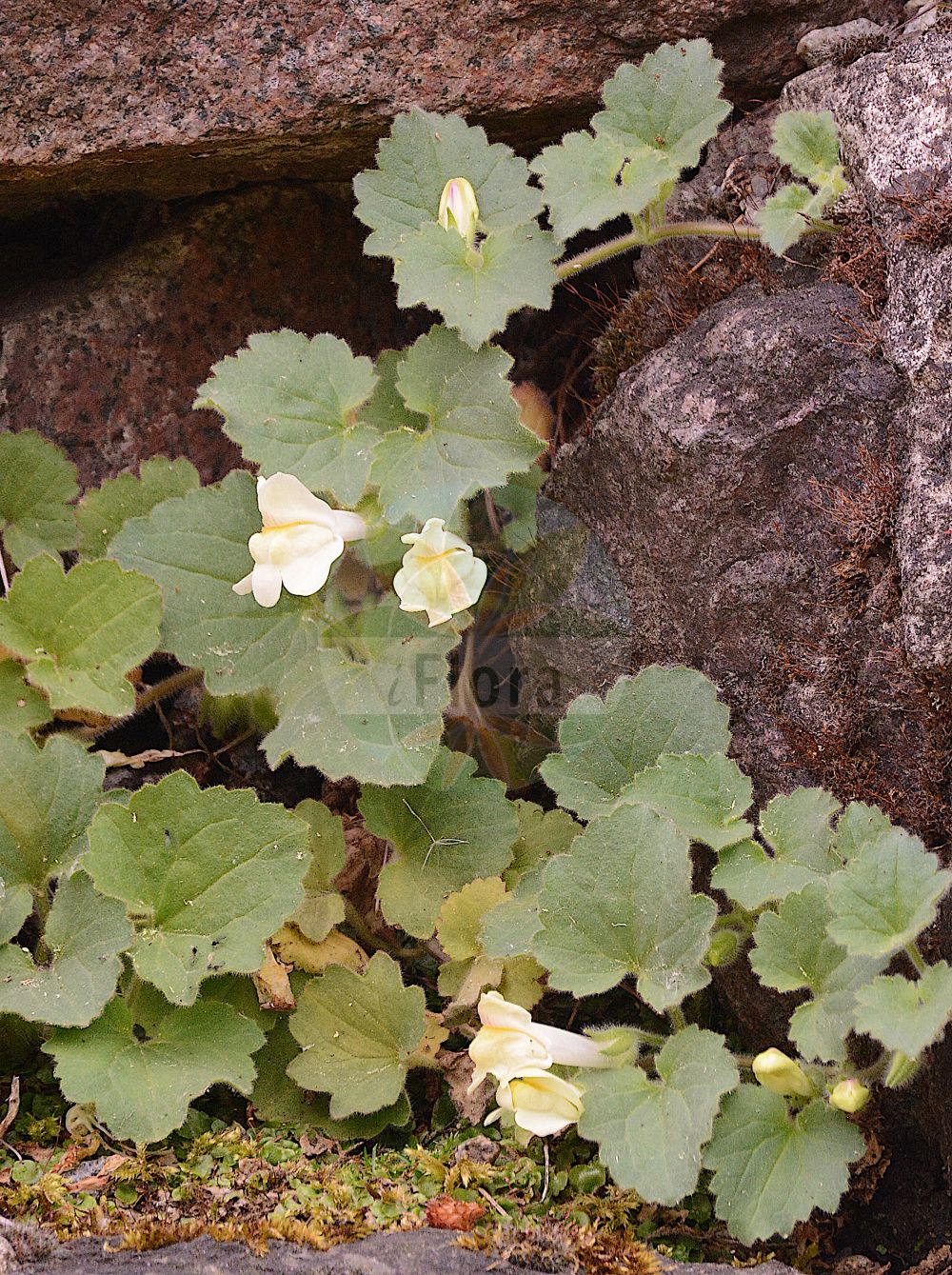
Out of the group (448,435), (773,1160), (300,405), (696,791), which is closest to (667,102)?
(448,435)

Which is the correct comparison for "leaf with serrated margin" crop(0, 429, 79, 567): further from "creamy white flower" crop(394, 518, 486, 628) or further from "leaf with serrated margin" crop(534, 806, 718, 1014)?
"leaf with serrated margin" crop(534, 806, 718, 1014)

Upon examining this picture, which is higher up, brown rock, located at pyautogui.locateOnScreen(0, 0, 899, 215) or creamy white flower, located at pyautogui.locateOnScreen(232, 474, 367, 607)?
brown rock, located at pyautogui.locateOnScreen(0, 0, 899, 215)

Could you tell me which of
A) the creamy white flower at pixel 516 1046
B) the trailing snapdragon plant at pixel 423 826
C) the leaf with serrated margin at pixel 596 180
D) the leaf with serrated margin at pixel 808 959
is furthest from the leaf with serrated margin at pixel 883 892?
the leaf with serrated margin at pixel 596 180

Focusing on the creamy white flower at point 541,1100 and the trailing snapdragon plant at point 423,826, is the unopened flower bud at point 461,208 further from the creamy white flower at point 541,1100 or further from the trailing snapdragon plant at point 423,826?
the creamy white flower at point 541,1100

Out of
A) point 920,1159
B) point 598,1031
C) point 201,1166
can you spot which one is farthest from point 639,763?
point 201,1166

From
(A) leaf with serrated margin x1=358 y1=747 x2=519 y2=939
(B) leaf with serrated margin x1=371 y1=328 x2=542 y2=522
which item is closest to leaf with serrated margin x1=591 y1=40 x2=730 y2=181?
(B) leaf with serrated margin x1=371 y1=328 x2=542 y2=522

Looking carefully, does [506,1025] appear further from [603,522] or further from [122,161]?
[122,161]
